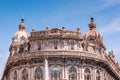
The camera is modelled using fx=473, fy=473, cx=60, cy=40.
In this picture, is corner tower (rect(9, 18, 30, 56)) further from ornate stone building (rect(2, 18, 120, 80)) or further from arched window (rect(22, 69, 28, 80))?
arched window (rect(22, 69, 28, 80))

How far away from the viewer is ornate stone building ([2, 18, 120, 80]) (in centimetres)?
11619

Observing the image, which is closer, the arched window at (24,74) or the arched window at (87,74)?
the arched window at (24,74)

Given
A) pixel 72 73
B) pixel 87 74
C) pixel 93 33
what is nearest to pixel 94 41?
pixel 93 33

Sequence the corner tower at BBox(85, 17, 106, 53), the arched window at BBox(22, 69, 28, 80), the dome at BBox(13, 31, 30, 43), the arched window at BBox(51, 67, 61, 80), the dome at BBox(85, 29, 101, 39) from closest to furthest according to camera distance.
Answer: the arched window at BBox(51, 67, 61, 80)
the arched window at BBox(22, 69, 28, 80)
the corner tower at BBox(85, 17, 106, 53)
the dome at BBox(85, 29, 101, 39)
the dome at BBox(13, 31, 30, 43)

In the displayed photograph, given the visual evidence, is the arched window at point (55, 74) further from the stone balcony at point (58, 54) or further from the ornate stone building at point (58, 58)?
the stone balcony at point (58, 54)

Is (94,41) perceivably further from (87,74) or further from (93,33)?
(87,74)

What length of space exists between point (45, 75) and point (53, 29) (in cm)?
Answer: 1226

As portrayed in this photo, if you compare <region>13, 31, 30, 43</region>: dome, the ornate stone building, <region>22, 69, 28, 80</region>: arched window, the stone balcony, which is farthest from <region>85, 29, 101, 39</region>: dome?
<region>22, 69, 28, 80</region>: arched window

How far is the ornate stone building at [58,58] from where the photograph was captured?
381 feet

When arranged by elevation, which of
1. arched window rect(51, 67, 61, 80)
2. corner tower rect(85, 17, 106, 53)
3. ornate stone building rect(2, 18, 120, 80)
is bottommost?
arched window rect(51, 67, 61, 80)

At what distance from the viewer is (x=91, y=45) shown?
123m

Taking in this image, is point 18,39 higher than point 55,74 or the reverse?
higher

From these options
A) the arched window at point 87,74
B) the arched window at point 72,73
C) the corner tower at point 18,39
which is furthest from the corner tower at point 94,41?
the corner tower at point 18,39

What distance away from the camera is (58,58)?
382ft
